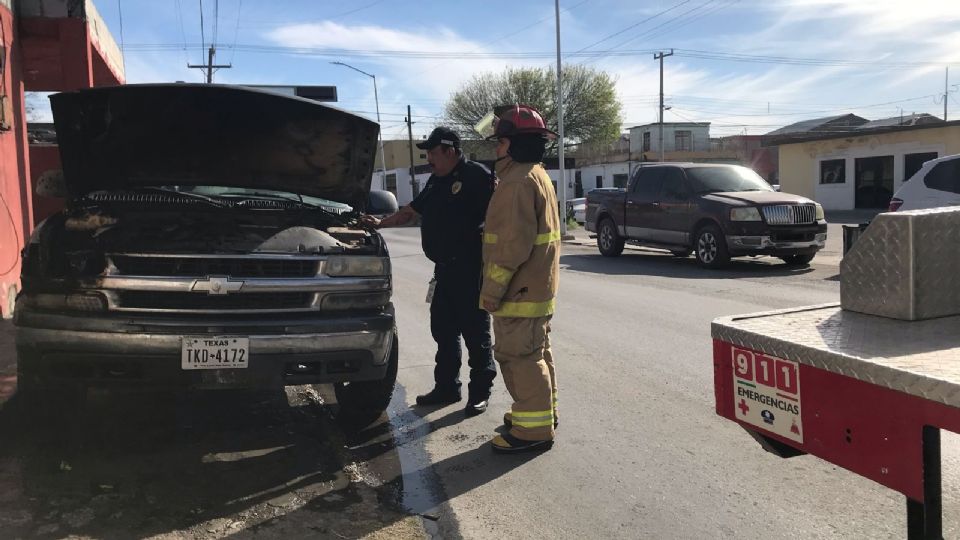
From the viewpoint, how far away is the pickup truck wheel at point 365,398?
4.48 metres

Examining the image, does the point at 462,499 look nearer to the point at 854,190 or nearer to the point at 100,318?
the point at 100,318

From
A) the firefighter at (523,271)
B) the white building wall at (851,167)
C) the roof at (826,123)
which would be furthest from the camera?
the roof at (826,123)

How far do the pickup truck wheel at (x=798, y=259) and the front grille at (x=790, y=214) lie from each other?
2.13 feet

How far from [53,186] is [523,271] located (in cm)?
310

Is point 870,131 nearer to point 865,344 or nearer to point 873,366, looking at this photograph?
point 865,344

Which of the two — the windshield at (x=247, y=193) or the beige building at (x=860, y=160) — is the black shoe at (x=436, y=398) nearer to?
the windshield at (x=247, y=193)

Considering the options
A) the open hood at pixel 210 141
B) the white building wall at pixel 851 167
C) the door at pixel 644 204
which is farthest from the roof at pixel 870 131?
the open hood at pixel 210 141

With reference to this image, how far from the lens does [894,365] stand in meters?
1.76

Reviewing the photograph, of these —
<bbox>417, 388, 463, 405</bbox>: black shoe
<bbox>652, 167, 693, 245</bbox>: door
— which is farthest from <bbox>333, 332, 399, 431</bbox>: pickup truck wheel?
<bbox>652, 167, 693, 245</bbox>: door

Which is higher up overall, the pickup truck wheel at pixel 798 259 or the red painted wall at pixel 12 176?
the red painted wall at pixel 12 176

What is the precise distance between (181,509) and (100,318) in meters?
1.02

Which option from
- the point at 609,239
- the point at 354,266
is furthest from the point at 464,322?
the point at 609,239

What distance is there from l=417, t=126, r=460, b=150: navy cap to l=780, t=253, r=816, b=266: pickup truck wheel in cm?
935

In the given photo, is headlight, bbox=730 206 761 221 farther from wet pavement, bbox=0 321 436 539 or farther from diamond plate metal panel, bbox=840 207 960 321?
diamond plate metal panel, bbox=840 207 960 321
